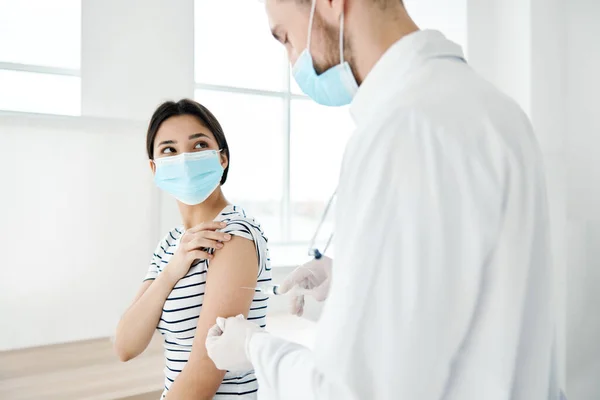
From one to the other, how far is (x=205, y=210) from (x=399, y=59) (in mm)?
951

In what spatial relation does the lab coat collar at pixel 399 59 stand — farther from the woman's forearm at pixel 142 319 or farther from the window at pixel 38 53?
the window at pixel 38 53

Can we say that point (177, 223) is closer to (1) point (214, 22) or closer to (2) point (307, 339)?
(2) point (307, 339)

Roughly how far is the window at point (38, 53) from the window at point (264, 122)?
56.6 inches

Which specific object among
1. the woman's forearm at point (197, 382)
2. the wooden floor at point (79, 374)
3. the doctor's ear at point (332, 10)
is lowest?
the wooden floor at point (79, 374)

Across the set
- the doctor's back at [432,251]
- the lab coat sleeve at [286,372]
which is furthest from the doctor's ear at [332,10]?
the lab coat sleeve at [286,372]

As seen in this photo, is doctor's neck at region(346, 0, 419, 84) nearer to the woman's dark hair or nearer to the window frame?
the woman's dark hair

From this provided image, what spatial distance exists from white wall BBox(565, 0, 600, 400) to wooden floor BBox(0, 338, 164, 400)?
1.85m

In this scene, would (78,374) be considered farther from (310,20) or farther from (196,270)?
(310,20)

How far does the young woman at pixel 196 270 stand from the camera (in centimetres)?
124

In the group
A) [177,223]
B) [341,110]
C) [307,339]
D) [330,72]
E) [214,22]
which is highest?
[214,22]

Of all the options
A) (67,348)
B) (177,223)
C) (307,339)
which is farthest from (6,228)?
(307,339)

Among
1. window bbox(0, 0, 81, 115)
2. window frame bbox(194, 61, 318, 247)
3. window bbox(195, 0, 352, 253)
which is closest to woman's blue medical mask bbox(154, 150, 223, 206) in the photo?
window bbox(0, 0, 81, 115)

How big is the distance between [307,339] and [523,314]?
2536 millimetres

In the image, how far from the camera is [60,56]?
3.22 m
